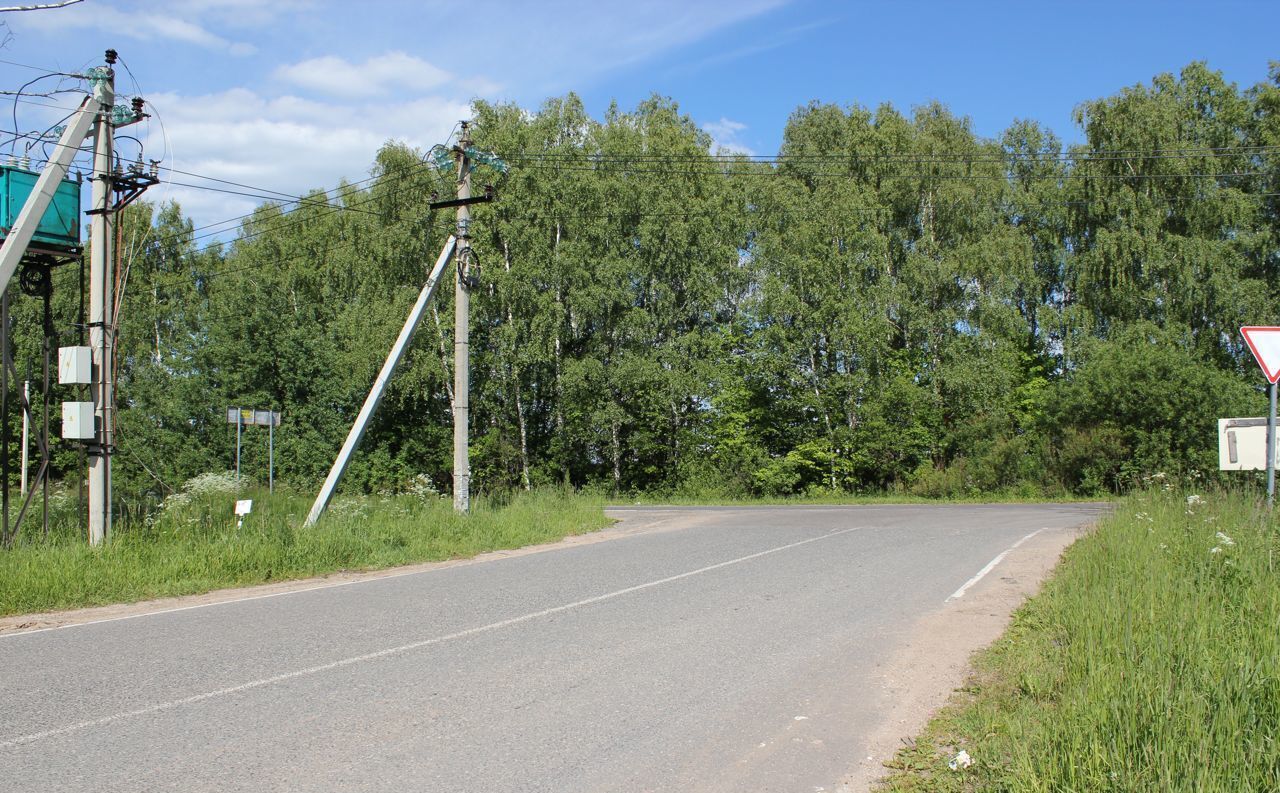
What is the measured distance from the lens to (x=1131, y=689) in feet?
14.6

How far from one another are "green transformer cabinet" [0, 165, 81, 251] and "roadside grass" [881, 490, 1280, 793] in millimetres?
13398

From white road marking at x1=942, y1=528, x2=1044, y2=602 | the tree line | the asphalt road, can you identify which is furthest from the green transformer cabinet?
the tree line

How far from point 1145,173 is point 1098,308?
18.6 feet

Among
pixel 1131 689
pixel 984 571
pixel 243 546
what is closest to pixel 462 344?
pixel 243 546

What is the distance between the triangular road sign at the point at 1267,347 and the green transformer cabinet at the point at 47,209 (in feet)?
50.6

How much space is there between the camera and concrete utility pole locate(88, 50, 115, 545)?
12.2 meters

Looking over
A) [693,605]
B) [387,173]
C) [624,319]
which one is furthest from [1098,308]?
[693,605]

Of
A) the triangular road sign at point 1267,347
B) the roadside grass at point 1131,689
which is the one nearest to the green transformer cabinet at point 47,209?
the roadside grass at point 1131,689

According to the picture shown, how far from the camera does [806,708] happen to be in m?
5.64

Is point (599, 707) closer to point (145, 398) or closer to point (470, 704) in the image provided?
point (470, 704)

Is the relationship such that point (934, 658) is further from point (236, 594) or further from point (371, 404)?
point (371, 404)

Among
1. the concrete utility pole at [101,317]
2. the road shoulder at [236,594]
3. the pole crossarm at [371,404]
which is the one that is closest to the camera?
the road shoulder at [236,594]

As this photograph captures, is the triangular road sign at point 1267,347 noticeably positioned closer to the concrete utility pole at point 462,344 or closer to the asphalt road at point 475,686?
the asphalt road at point 475,686

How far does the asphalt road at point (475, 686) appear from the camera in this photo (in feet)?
14.9
